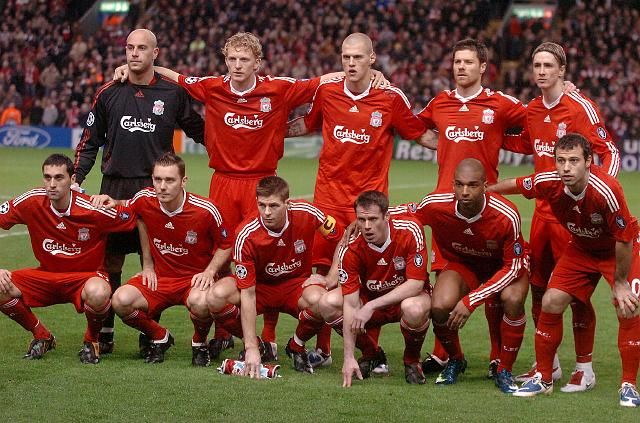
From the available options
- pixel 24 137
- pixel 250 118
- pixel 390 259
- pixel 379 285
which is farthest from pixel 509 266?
pixel 24 137

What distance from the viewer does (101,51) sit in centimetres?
3284

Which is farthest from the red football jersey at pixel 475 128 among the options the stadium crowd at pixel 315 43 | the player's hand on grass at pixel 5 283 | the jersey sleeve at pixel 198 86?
the stadium crowd at pixel 315 43

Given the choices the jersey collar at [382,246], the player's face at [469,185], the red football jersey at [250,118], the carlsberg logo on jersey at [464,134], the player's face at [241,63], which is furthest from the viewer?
the red football jersey at [250,118]

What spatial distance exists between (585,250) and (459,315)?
3.06ft

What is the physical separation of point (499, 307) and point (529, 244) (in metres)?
0.50

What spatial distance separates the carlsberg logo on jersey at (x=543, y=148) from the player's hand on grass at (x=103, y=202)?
10.0 feet

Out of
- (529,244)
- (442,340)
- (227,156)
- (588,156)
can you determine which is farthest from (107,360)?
(588,156)

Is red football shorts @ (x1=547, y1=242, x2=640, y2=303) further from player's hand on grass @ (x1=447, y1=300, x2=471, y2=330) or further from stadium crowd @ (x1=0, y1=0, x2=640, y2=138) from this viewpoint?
stadium crowd @ (x1=0, y1=0, x2=640, y2=138)

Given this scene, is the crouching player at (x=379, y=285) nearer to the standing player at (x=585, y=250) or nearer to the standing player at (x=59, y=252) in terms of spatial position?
the standing player at (x=585, y=250)

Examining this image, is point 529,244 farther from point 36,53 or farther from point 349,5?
point 36,53

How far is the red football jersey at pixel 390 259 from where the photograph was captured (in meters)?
7.38

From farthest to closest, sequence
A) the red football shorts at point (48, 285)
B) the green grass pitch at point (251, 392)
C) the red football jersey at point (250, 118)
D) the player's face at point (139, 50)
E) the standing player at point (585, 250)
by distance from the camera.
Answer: the red football jersey at point (250, 118)
the player's face at point (139, 50)
the red football shorts at point (48, 285)
the standing player at point (585, 250)
the green grass pitch at point (251, 392)

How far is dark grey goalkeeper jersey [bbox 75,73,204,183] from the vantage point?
8469mm

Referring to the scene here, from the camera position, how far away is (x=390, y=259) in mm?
7453
